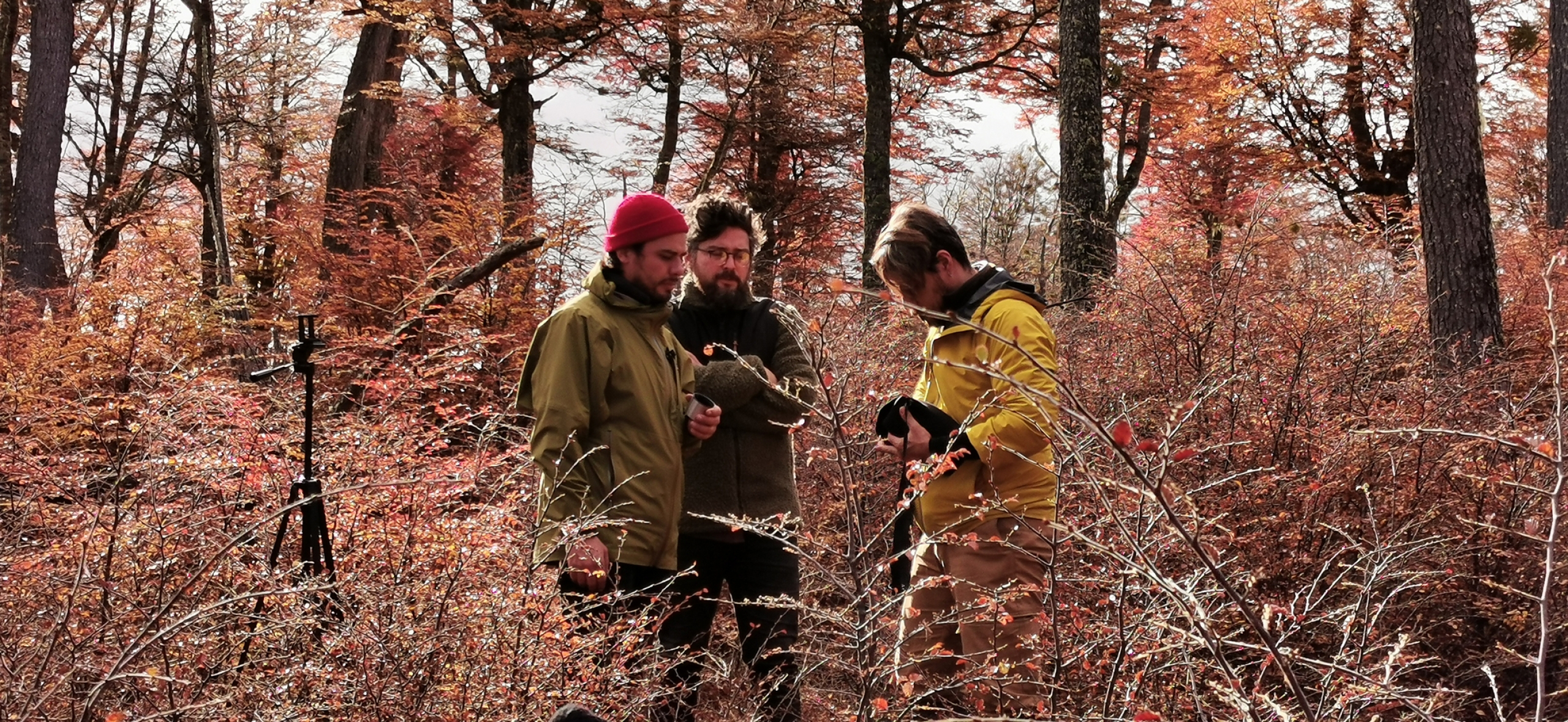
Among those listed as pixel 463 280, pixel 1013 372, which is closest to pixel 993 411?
pixel 1013 372

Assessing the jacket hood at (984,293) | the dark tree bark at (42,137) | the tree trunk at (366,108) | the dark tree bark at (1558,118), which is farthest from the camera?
the dark tree bark at (42,137)

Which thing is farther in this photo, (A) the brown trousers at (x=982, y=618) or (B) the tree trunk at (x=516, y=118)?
(B) the tree trunk at (x=516, y=118)

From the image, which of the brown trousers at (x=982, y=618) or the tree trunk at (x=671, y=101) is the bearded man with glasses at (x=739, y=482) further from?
the tree trunk at (x=671, y=101)

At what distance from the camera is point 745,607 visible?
3.46 metres

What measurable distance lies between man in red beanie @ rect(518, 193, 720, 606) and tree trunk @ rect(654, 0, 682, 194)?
1082 centimetres

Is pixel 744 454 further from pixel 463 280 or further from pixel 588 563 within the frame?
pixel 463 280

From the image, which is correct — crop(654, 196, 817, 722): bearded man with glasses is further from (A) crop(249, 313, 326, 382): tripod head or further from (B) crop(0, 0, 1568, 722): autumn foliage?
(A) crop(249, 313, 326, 382): tripod head

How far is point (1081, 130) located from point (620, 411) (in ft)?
27.6

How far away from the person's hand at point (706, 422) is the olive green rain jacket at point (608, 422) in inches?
2.9

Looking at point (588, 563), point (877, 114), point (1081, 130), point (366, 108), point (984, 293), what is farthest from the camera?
point (877, 114)

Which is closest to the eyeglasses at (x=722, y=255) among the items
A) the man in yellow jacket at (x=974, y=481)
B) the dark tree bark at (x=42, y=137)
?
the man in yellow jacket at (x=974, y=481)

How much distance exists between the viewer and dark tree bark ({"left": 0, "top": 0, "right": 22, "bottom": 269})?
472 inches

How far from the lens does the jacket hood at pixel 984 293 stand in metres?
2.99

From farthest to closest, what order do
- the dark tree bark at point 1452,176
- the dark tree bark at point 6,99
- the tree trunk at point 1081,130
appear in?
the dark tree bark at point 6,99
the tree trunk at point 1081,130
the dark tree bark at point 1452,176
